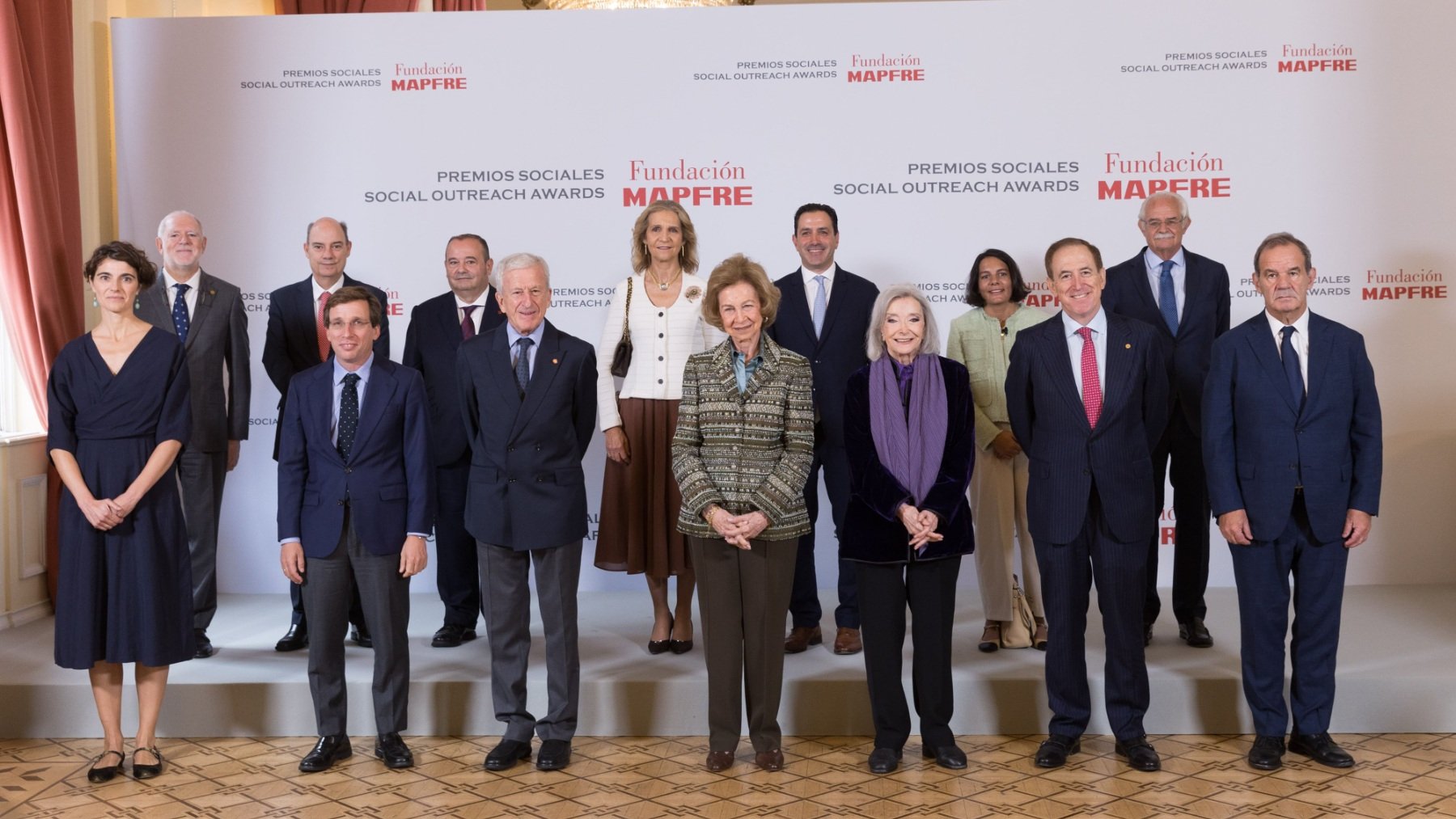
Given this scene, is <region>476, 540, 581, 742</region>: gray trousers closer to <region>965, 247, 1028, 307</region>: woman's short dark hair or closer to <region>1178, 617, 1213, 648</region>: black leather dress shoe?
<region>965, 247, 1028, 307</region>: woman's short dark hair

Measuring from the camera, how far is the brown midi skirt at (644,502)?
13.6 feet

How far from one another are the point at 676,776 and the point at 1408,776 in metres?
2.01

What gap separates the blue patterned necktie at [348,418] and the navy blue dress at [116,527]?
478 mm

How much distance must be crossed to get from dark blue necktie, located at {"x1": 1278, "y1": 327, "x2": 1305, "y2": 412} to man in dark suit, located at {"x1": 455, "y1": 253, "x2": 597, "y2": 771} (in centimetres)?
195

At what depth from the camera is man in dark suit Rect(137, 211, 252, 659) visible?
4.23 metres

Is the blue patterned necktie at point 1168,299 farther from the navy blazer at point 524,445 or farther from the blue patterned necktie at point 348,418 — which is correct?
the blue patterned necktie at point 348,418

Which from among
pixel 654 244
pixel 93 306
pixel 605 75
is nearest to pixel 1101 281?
pixel 654 244

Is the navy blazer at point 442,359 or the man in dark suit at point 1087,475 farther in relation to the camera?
the navy blazer at point 442,359

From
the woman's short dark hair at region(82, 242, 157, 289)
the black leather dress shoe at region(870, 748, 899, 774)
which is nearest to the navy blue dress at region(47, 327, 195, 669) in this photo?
the woman's short dark hair at region(82, 242, 157, 289)

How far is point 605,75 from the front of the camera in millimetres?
5477

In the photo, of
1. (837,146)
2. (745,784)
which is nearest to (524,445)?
(745,784)

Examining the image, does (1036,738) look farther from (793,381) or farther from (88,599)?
(88,599)

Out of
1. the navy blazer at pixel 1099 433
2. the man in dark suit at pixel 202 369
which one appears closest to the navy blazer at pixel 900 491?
the navy blazer at pixel 1099 433

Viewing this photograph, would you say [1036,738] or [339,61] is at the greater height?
[339,61]
